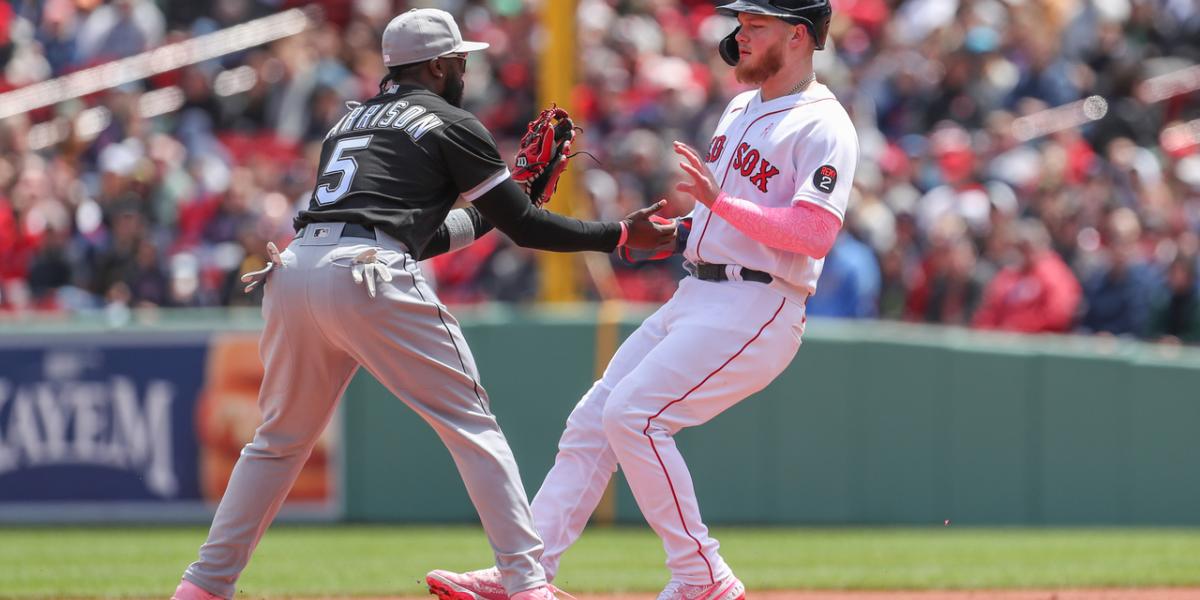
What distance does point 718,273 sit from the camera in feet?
17.5

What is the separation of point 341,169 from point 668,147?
8.48 meters

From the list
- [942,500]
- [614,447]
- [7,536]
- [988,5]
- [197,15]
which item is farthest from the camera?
[197,15]

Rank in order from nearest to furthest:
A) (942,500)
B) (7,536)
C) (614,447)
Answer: (614,447) < (7,536) < (942,500)

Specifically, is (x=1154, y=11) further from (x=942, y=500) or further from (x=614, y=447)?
(x=614, y=447)

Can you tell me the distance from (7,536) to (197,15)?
26.2ft

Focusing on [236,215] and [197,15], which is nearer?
[236,215]

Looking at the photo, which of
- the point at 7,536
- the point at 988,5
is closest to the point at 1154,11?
the point at 988,5

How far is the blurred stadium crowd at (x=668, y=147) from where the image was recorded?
11.4 meters

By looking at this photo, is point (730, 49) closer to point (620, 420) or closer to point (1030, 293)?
point (620, 420)

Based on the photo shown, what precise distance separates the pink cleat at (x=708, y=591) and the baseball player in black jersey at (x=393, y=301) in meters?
0.42

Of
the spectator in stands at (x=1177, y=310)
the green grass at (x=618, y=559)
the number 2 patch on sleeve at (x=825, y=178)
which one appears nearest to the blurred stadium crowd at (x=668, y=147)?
the spectator in stands at (x=1177, y=310)

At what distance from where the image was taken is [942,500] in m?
10.8

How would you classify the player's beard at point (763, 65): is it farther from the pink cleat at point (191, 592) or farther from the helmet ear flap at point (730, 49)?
the pink cleat at point (191, 592)

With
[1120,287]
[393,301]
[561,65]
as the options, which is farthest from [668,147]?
[393,301]
